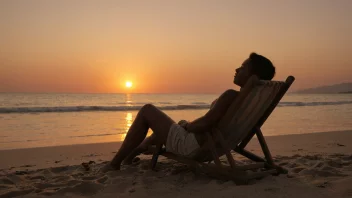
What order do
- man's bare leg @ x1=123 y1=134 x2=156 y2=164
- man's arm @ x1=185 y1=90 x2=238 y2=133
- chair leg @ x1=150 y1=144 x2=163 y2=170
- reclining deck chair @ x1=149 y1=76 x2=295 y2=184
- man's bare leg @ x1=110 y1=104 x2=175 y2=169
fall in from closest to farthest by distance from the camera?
reclining deck chair @ x1=149 y1=76 x2=295 y2=184 → man's arm @ x1=185 y1=90 x2=238 y2=133 → man's bare leg @ x1=110 y1=104 x2=175 y2=169 → chair leg @ x1=150 y1=144 x2=163 y2=170 → man's bare leg @ x1=123 y1=134 x2=156 y2=164

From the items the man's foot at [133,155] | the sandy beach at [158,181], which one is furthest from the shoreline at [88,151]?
the man's foot at [133,155]

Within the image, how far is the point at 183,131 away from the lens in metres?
3.76

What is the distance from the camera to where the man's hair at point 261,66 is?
337cm

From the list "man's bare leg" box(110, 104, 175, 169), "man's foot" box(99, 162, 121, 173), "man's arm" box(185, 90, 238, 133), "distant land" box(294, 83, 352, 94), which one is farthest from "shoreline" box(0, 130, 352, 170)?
"distant land" box(294, 83, 352, 94)

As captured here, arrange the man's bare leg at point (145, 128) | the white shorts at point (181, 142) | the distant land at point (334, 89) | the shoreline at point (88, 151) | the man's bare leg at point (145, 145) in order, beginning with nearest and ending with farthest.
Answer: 1. the white shorts at point (181, 142)
2. the man's bare leg at point (145, 128)
3. the man's bare leg at point (145, 145)
4. the shoreline at point (88, 151)
5. the distant land at point (334, 89)

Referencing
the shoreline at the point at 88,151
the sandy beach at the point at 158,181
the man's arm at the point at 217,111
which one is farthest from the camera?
the shoreline at the point at 88,151

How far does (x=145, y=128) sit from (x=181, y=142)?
59cm

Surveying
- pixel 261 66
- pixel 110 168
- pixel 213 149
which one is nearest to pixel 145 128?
pixel 110 168

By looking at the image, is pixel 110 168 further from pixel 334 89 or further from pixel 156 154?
pixel 334 89

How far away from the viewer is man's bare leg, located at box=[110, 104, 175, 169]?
3959mm

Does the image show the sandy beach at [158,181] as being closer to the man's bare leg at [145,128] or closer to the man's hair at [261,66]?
the man's bare leg at [145,128]

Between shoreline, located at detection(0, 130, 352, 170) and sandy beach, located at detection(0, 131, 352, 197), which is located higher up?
sandy beach, located at detection(0, 131, 352, 197)

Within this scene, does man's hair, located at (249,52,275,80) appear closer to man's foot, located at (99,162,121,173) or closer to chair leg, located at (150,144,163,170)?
chair leg, located at (150,144,163,170)

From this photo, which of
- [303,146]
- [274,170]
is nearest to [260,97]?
[274,170]
